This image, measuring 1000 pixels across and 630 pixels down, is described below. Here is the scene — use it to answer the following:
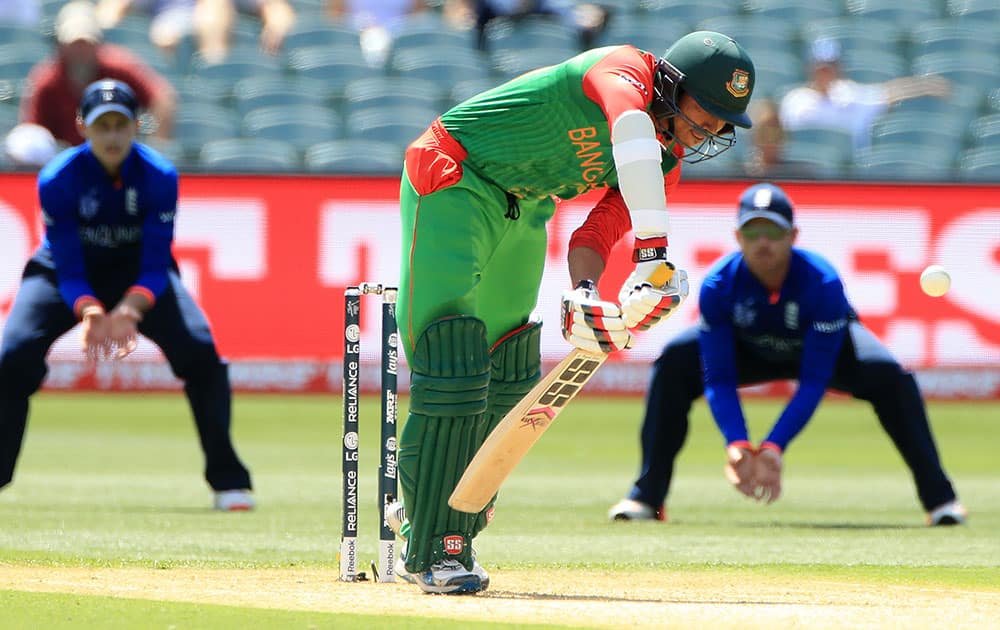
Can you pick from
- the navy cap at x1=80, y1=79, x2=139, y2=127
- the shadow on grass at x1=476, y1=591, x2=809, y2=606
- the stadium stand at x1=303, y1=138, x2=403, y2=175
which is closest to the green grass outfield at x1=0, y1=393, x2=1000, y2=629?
the shadow on grass at x1=476, y1=591, x2=809, y2=606

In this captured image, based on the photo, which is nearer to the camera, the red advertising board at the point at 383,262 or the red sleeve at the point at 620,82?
the red sleeve at the point at 620,82

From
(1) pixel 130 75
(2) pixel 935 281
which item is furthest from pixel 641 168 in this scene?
(1) pixel 130 75

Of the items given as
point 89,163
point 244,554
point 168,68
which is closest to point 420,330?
point 244,554

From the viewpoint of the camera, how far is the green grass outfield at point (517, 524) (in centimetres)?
500

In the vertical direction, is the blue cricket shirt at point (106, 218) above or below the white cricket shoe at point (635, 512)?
above

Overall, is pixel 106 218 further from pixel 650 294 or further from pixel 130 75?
pixel 650 294

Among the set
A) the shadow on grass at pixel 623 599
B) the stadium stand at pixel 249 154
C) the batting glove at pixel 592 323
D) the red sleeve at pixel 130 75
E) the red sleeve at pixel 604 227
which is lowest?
the shadow on grass at pixel 623 599

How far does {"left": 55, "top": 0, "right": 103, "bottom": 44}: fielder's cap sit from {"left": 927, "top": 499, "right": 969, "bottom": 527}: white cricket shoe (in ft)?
22.2

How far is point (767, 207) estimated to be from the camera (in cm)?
771

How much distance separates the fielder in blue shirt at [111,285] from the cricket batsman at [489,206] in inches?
108

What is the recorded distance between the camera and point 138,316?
7555 mm

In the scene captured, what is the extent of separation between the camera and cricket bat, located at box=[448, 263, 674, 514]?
16.4 feet

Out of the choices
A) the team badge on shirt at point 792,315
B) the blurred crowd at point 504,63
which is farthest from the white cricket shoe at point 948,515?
the blurred crowd at point 504,63

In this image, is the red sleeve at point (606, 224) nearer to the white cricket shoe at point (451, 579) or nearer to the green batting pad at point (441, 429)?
the green batting pad at point (441, 429)
